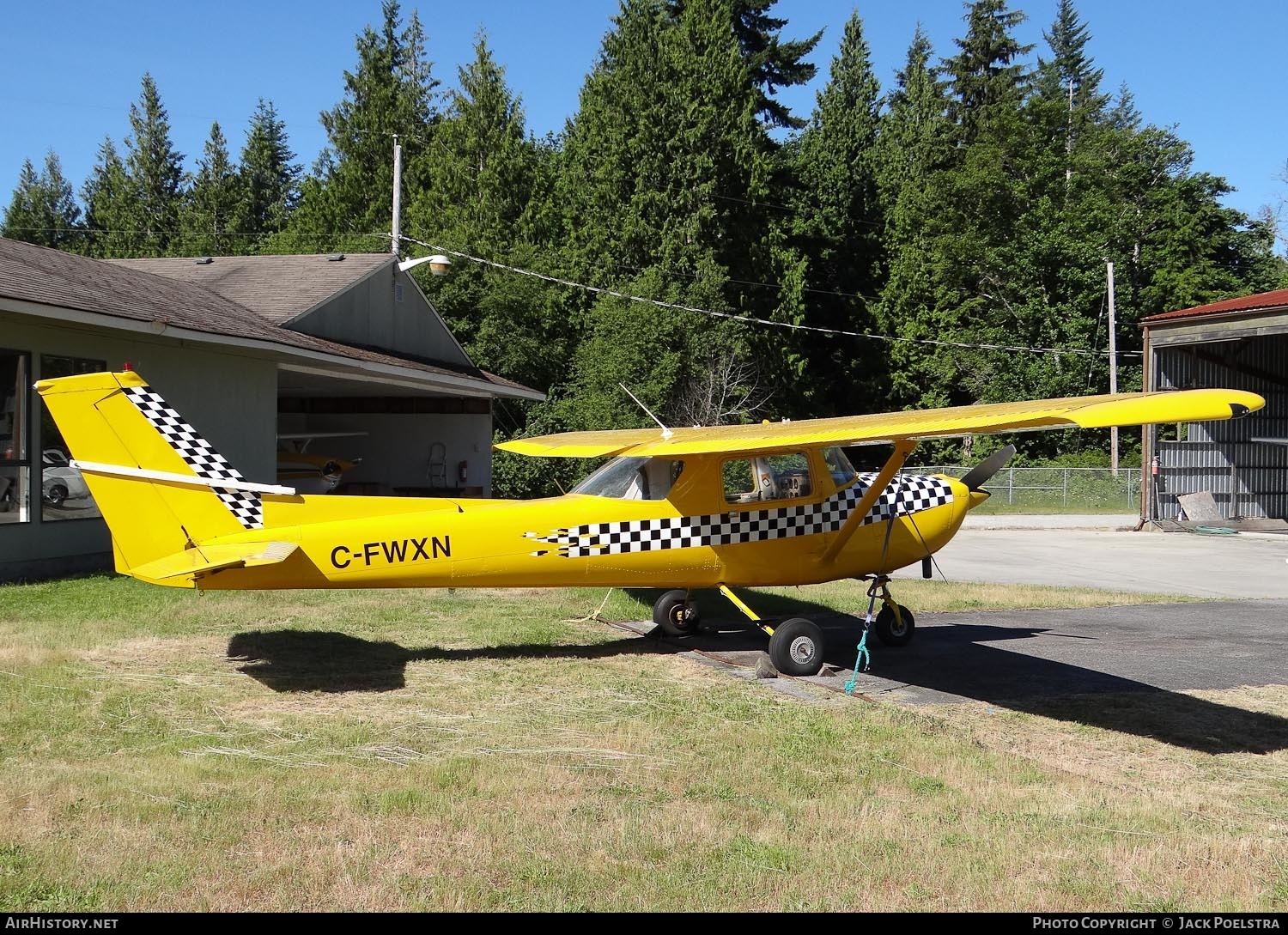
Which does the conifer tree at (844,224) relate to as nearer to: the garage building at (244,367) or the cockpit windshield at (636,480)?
the garage building at (244,367)

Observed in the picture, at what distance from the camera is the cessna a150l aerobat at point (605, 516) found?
7.80 m

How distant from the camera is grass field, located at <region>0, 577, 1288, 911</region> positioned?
14.2ft

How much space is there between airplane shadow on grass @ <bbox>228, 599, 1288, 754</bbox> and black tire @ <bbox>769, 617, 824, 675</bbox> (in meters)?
0.60

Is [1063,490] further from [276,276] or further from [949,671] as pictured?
[949,671]

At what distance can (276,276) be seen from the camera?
23.0 m

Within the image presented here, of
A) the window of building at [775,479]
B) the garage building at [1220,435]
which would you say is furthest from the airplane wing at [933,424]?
the garage building at [1220,435]

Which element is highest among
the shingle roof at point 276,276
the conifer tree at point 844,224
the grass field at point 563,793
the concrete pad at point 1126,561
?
the conifer tree at point 844,224

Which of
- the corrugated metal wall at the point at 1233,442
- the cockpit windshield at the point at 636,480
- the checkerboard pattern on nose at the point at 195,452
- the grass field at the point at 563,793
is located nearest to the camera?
the grass field at the point at 563,793

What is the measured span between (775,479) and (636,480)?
1.30 m

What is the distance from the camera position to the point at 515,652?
9.55 metres

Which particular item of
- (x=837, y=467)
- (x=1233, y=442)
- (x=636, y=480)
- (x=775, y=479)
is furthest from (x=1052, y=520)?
(x=636, y=480)

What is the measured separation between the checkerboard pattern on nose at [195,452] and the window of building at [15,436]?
18.9 feet

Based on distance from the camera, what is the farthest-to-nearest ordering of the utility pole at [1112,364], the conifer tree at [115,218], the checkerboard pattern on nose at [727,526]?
the conifer tree at [115,218] < the utility pole at [1112,364] < the checkerboard pattern on nose at [727,526]

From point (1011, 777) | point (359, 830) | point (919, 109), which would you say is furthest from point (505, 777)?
point (919, 109)
